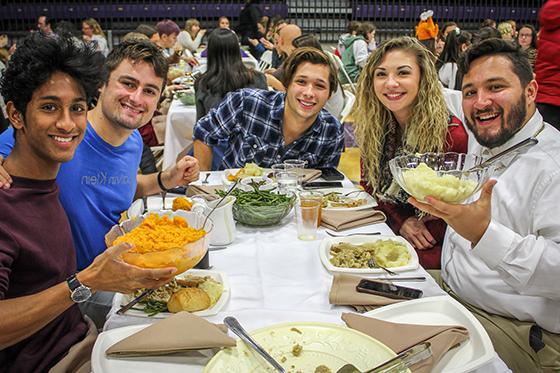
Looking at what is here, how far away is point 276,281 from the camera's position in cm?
156

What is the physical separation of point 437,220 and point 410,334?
1.27m

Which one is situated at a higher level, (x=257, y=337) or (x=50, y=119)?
(x=50, y=119)

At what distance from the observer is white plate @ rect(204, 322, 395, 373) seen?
3.55 feet

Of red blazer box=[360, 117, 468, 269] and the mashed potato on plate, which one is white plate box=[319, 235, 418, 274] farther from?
red blazer box=[360, 117, 468, 269]

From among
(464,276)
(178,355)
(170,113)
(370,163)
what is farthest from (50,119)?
(170,113)

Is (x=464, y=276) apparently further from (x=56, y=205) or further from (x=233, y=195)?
(x=56, y=205)

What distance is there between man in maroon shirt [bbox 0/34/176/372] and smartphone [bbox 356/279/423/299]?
534 mm

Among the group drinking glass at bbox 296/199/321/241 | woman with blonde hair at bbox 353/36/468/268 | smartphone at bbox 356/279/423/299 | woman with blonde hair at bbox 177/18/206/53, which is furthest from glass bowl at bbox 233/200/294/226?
woman with blonde hair at bbox 177/18/206/53

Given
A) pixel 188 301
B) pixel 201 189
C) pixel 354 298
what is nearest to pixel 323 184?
pixel 201 189

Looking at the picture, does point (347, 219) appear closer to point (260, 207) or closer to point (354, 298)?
point (260, 207)

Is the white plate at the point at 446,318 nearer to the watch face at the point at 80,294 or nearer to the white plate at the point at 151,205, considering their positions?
the watch face at the point at 80,294

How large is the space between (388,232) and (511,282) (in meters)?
0.53

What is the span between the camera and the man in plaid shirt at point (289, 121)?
2.86 metres

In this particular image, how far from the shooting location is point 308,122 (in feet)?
9.54
